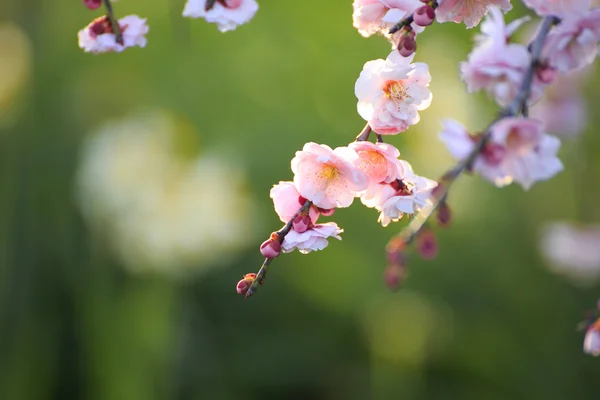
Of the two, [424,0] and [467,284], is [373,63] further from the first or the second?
[467,284]

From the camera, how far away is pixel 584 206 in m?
2.04

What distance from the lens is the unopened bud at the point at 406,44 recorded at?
541 mm

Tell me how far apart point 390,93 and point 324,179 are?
84 mm

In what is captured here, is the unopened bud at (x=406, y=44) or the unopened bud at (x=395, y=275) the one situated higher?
the unopened bud at (x=406, y=44)

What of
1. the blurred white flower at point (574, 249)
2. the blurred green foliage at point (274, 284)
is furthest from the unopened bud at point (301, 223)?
the blurred white flower at point (574, 249)

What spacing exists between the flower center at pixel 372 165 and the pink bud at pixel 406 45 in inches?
3.2

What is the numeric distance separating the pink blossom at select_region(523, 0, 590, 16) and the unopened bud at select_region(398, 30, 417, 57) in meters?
0.12

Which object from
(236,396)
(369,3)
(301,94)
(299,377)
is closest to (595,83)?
(301,94)

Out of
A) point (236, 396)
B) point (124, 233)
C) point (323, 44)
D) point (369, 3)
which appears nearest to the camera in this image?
point (369, 3)

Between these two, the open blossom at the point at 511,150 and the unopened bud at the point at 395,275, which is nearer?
the open blossom at the point at 511,150

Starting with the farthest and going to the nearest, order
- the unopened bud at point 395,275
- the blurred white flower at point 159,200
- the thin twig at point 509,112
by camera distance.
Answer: the blurred white flower at point 159,200 < the unopened bud at point 395,275 < the thin twig at point 509,112

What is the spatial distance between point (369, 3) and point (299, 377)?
1.50 metres

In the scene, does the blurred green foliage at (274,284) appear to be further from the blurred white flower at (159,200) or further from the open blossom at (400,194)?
the open blossom at (400,194)

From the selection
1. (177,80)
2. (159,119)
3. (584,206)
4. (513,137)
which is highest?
(513,137)
